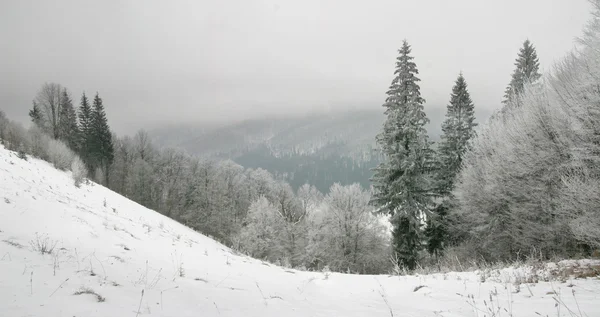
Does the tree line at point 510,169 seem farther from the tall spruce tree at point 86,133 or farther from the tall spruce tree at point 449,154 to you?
the tall spruce tree at point 86,133

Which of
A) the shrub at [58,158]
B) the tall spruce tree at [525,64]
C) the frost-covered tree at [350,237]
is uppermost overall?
the tall spruce tree at [525,64]

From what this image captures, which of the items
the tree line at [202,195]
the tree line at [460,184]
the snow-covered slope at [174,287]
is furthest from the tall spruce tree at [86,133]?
the snow-covered slope at [174,287]

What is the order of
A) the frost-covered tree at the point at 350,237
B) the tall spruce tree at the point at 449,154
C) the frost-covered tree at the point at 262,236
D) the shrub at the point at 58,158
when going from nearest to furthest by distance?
the shrub at the point at 58,158
the tall spruce tree at the point at 449,154
the frost-covered tree at the point at 350,237
the frost-covered tree at the point at 262,236

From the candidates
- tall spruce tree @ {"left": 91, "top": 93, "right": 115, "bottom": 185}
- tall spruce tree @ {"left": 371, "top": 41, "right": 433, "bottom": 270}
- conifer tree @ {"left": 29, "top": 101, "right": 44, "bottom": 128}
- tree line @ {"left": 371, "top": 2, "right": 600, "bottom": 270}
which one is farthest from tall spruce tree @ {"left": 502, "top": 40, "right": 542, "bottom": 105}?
conifer tree @ {"left": 29, "top": 101, "right": 44, "bottom": 128}

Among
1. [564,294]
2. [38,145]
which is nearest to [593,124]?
[564,294]

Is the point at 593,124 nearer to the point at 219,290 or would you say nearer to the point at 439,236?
the point at 219,290

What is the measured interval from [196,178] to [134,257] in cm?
4864

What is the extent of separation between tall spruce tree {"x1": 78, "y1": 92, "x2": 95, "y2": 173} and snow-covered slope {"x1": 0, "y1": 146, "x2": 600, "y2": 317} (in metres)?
48.4

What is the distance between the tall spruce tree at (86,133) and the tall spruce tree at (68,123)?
2.41ft

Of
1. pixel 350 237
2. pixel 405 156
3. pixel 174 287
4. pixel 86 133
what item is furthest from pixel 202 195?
pixel 174 287

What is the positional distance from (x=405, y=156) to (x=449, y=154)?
864 centimetres

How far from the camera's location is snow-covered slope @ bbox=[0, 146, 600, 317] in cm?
342

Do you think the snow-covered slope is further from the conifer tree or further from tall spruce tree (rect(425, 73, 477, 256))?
the conifer tree

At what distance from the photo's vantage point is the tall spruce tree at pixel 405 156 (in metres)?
20.0
